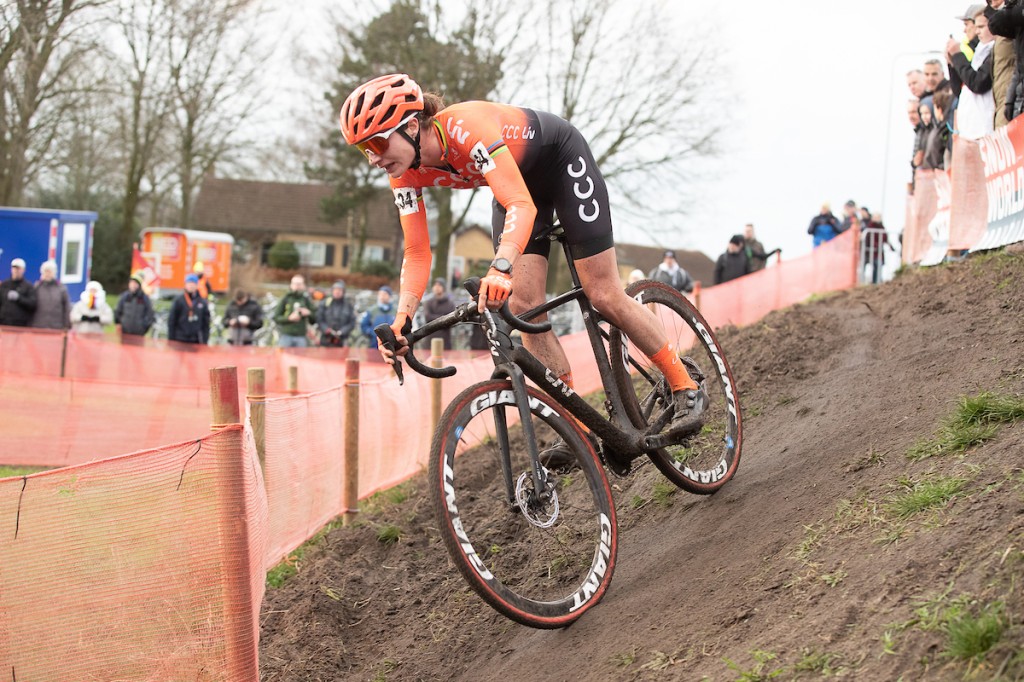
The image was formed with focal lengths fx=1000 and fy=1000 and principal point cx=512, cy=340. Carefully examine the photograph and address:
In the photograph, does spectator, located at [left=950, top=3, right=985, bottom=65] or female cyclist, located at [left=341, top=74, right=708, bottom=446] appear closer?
female cyclist, located at [left=341, top=74, right=708, bottom=446]

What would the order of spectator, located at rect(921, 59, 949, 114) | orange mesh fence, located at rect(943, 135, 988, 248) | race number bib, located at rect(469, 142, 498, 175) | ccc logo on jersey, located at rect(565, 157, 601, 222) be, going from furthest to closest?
spectator, located at rect(921, 59, 949, 114) < orange mesh fence, located at rect(943, 135, 988, 248) < ccc logo on jersey, located at rect(565, 157, 601, 222) < race number bib, located at rect(469, 142, 498, 175)

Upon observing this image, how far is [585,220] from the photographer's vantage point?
515 cm

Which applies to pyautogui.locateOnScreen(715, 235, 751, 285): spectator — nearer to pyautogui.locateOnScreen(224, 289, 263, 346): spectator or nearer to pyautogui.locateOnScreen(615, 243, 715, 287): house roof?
pyautogui.locateOnScreen(224, 289, 263, 346): spectator

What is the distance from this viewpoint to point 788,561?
14.4 feet

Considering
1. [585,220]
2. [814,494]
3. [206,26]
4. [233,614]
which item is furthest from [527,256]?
[206,26]

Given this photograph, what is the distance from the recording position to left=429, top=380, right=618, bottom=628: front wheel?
415 centimetres

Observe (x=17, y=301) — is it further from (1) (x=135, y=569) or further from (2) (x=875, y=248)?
(2) (x=875, y=248)

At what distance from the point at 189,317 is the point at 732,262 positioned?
32.6 feet

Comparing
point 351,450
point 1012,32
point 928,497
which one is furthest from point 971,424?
point 1012,32

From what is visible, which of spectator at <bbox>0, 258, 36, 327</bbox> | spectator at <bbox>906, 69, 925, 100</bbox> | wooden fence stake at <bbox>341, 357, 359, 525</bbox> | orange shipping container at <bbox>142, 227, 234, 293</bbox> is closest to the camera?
wooden fence stake at <bbox>341, 357, 359, 525</bbox>

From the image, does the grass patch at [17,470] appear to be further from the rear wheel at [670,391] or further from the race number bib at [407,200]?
the rear wheel at [670,391]

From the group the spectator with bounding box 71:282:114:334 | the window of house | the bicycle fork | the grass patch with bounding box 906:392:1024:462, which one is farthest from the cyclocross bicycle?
the window of house

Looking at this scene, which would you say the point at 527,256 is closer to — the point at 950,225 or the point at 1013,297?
the point at 1013,297

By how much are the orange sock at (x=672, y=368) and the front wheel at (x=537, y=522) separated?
742 millimetres
